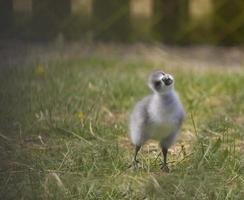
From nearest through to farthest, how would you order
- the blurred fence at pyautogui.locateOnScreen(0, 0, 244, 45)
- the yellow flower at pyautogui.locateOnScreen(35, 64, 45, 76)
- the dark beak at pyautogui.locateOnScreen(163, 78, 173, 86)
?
the dark beak at pyautogui.locateOnScreen(163, 78, 173, 86)
the yellow flower at pyautogui.locateOnScreen(35, 64, 45, 76)
the blurred fence at pyautogui.locateOnScreen(0, 0, 244, 45)

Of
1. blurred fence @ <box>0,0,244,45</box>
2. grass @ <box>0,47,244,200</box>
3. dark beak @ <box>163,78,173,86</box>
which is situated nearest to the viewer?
grass @ <box>0,47,244,200</box>

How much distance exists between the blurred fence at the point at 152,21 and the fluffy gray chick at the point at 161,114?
3.77 metres

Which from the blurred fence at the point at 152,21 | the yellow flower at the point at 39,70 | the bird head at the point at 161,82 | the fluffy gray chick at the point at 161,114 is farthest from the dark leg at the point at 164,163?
the blurred fence at the point at 152,21

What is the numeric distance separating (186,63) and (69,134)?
9.25 feet

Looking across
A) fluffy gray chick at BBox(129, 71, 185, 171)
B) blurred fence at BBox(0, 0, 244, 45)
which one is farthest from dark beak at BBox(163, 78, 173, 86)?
blurred fence at BBox(0, 0, 244, 45)

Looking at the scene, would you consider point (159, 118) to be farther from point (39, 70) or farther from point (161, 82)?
point (39, 70)

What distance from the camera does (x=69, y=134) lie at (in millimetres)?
3428

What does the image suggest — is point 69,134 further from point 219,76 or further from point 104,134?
point 219,76

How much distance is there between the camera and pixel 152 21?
22.9ft

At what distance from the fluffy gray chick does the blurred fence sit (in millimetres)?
3766

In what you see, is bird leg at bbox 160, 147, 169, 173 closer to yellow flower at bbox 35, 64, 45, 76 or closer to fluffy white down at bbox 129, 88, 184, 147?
fluffy white down at bbox 129, 88, 184, 147

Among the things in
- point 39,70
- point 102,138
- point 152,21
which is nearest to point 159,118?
point 102,138

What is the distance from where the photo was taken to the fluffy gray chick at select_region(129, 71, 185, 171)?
279 cm

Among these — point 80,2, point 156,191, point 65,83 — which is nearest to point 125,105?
point 65,83
